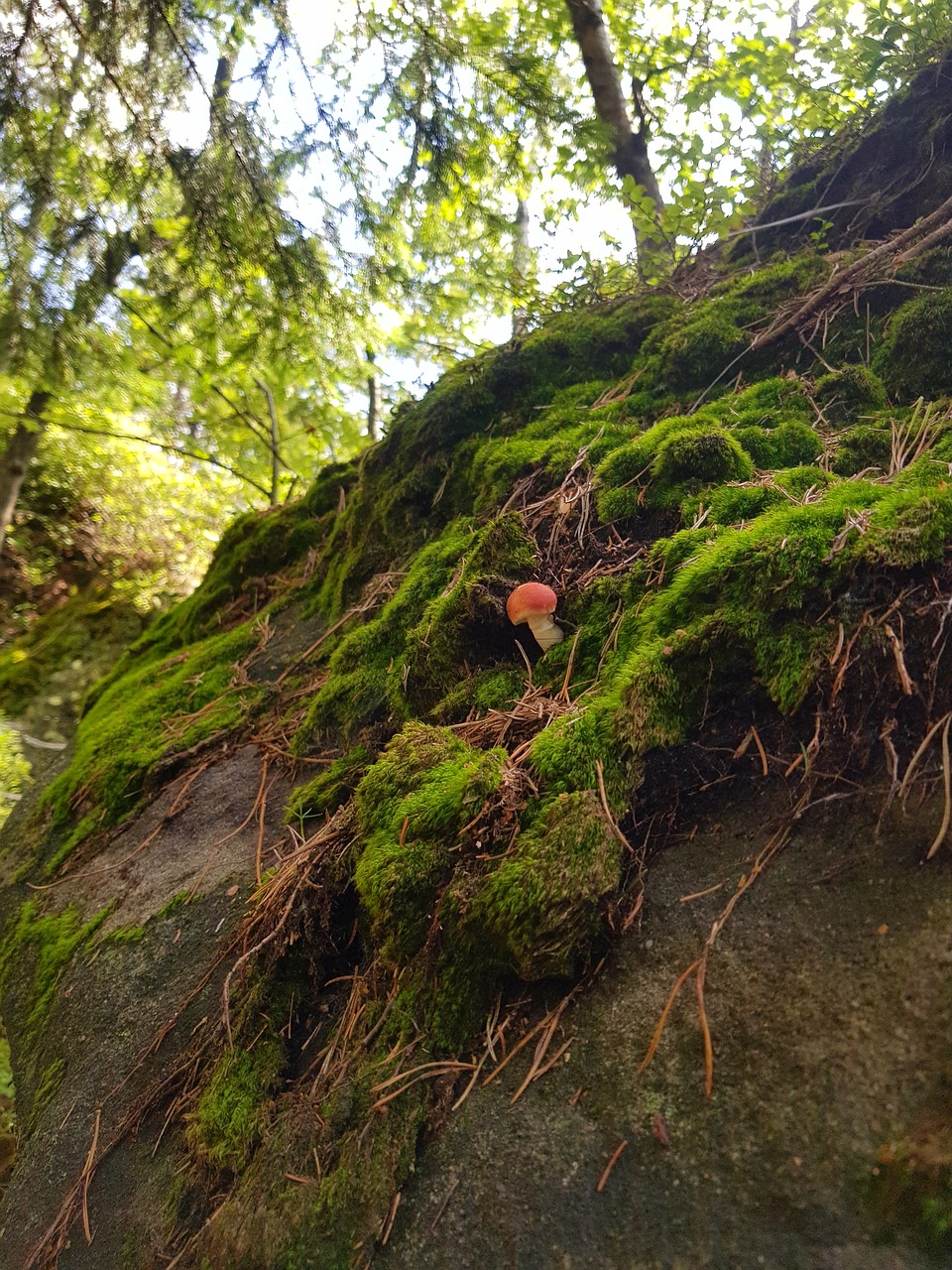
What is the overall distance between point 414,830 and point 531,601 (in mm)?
953

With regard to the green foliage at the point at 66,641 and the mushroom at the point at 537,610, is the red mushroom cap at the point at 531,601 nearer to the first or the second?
the mushroom at the point at 537,610

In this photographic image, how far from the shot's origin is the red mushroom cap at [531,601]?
94.7 inches

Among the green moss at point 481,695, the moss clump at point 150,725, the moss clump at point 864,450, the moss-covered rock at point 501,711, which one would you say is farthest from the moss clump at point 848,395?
the moss clump at point 150,725

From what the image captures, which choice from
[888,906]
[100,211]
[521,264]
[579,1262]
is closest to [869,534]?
[888,906]

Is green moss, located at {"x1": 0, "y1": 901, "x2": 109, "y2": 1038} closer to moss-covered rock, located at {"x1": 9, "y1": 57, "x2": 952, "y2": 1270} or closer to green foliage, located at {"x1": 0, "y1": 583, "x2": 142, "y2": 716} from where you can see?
moss-covered rock, located at {"x1": 9, "y1": 57, "x2": 952, "y2": 1270}

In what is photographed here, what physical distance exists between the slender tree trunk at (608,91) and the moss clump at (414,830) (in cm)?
570

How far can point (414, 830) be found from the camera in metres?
1.89

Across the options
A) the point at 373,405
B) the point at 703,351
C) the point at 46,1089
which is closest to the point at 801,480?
the point at 703,351

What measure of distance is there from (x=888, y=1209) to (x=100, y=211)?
6.41m

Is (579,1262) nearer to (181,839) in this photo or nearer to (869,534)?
(869,534)

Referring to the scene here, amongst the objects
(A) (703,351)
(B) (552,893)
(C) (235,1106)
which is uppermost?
(A) (703,351)

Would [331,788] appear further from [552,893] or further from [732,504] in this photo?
[732,504]

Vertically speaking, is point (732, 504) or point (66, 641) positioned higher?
point (66, 641)

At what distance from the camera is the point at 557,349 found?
4.16m
